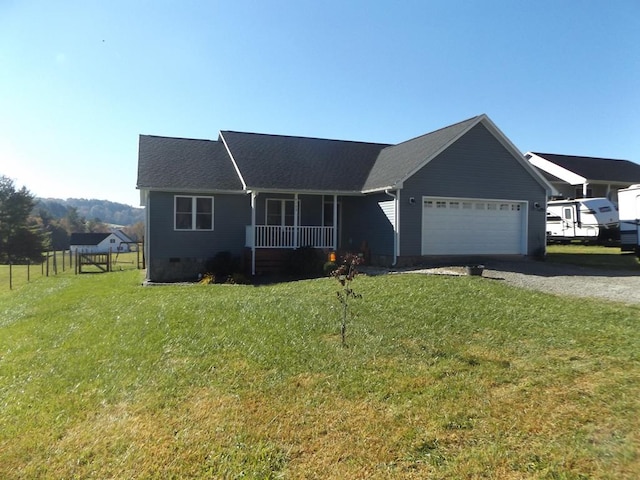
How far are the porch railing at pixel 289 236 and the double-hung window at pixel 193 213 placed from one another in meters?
1.52

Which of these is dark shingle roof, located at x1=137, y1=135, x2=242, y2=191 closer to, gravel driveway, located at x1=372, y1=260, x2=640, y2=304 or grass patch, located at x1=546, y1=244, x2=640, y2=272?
Answer: gravel driveway, located at x1=372, y1=260, x2=640, y2=304

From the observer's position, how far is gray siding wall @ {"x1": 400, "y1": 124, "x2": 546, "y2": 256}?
15570 millimetres

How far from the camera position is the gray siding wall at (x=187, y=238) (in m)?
16.1

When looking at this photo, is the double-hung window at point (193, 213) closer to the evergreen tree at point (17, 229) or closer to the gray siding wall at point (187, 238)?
the gray siding wall at point (187, 238)

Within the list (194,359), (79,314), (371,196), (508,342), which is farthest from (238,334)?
(371,196)

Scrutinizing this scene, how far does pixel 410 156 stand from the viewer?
56.3 ft

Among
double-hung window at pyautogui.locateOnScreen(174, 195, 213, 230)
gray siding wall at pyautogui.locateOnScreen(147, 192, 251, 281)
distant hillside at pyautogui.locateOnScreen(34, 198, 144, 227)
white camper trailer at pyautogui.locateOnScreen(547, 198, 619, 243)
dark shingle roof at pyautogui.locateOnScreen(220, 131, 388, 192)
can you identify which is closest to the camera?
gray siding wall at pyautogui.locateOnScreen(147, 192, 251, 281)

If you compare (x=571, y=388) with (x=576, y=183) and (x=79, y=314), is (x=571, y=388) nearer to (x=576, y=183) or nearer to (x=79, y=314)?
(x=79, y=314)

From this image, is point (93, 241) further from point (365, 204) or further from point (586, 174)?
point (586, 174)

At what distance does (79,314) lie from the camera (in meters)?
10.4

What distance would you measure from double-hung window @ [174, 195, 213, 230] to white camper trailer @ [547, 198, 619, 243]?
19.4 m

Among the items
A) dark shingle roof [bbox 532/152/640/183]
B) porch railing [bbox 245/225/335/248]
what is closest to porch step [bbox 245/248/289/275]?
porch railing [bbox 245/225/335/248]

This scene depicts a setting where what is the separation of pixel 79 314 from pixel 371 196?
10625 millimetres

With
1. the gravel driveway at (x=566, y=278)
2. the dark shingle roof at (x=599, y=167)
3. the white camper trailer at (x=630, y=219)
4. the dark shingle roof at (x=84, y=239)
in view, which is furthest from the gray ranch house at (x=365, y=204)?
the dark shingle roof at (x=84, y=239)
